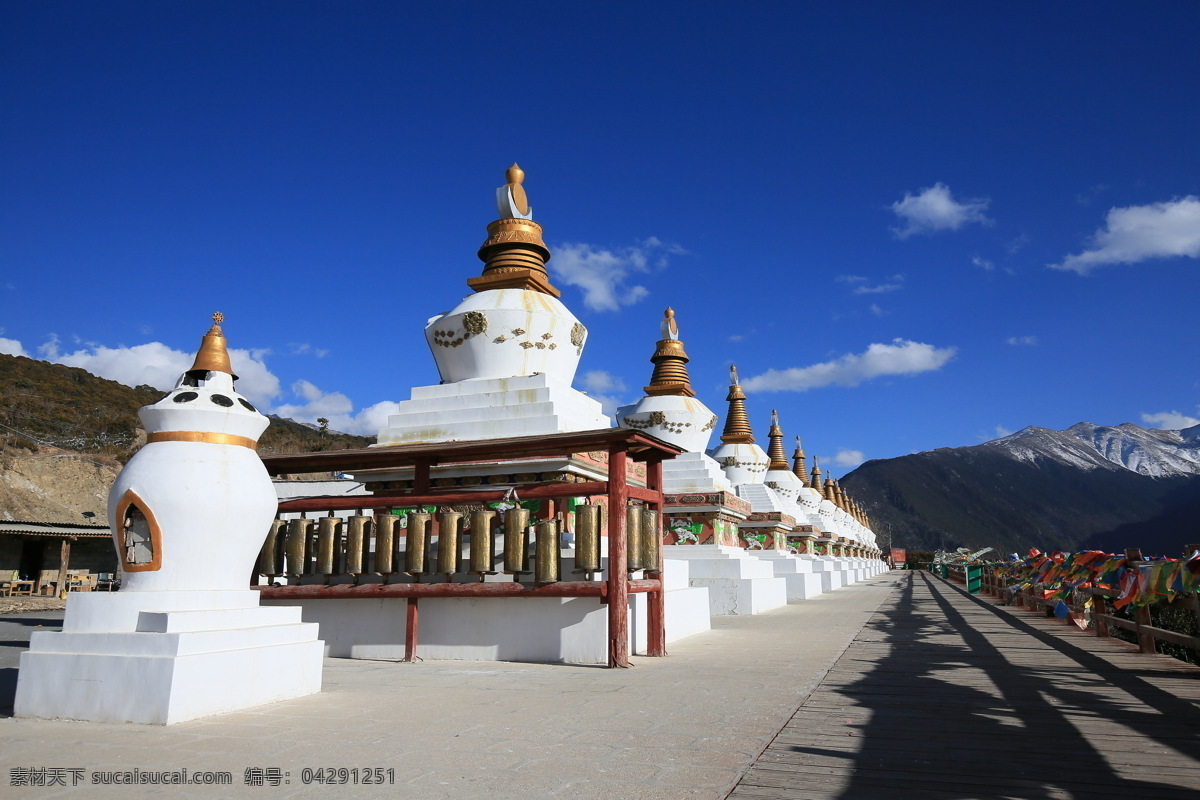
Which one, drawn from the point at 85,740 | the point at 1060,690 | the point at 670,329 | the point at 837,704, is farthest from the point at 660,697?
the point at 670,329

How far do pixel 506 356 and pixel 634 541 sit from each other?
15.9 feet

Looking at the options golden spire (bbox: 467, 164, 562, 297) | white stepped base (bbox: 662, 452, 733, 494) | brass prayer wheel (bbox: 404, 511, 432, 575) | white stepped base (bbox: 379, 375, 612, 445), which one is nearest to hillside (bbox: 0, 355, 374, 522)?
white stepped base (bbox: 662, 452, 733, 494)

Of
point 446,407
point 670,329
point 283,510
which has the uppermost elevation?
point 670,329

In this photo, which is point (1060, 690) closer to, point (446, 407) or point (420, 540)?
point (420, 540)

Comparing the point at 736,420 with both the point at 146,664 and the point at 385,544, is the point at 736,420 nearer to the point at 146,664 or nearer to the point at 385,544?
the point at 385,544

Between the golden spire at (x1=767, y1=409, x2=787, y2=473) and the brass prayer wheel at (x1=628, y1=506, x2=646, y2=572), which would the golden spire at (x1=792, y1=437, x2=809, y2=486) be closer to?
the golden spire at (x1=767, y1=409, x2=787, y2=473)

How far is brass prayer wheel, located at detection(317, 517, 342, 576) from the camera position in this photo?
9.20 m

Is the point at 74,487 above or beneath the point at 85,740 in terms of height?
above

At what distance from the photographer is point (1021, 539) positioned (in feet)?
541

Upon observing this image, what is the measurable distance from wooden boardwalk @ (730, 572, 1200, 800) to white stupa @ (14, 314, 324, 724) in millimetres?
3855

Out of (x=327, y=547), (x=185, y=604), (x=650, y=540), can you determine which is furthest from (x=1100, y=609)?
(x=185, y=604)

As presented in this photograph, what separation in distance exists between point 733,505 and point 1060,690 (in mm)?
11311

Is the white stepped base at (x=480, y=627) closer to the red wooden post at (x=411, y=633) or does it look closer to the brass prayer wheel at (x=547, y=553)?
the red wooden post at (x=411, y=633)

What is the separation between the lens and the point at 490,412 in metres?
11.6
